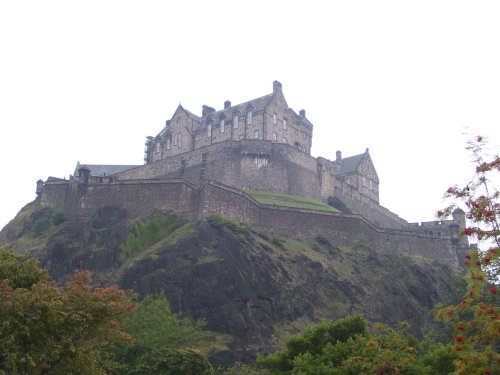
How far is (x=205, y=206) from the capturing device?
5009 cm

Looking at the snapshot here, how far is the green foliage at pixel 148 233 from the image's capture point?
47.2 metres

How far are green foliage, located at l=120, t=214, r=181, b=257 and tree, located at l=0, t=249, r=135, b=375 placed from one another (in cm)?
2383

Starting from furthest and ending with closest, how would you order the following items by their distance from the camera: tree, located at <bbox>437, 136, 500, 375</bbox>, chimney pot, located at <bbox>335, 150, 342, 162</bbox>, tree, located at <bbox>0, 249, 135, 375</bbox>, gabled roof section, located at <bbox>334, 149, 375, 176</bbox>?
chimney pot, located at <bbox>335, 150, 342, 162</bbox>, gabled roof section, located at <bbox>334, 149, 375, 176</bbox>, tree, located at <bbox>0, 249, 135, 375</bbox>, tree, located at <bbox>437, 136, 500, 375</bbox>

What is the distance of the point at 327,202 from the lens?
68000 mm

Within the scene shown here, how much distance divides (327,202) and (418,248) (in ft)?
36.2

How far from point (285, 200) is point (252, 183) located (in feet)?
12.7

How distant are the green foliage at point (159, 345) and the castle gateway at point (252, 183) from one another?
13.7 meters

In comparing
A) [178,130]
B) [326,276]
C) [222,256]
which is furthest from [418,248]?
[178,130]

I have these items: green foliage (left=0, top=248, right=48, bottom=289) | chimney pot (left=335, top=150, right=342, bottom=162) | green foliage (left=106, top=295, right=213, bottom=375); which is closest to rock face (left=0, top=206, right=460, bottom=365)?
green foliage (left=106, top=295, right=213, bottom=375)

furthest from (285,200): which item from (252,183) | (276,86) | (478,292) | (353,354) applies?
(478,292)

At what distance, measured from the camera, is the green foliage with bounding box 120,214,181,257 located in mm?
47188

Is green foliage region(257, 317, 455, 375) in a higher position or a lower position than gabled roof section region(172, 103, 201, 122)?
lower

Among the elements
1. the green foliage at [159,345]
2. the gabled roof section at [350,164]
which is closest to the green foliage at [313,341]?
the green foliage at [159,345]

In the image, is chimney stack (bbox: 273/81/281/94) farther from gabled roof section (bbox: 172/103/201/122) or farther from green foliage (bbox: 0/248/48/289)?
green foliage (bbox: 0/248/48/289)
